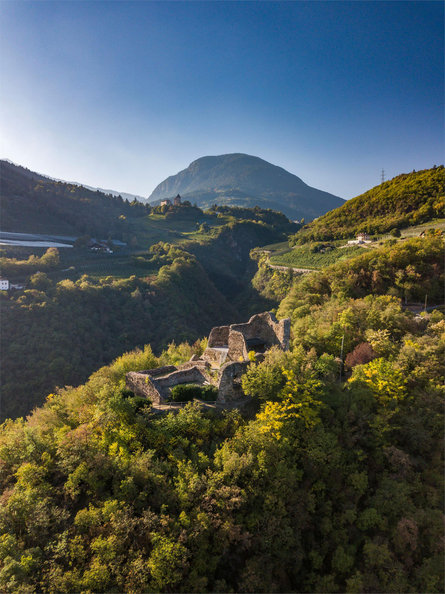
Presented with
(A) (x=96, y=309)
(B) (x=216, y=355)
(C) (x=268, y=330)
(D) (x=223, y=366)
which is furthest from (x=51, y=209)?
(D) (x=223, y=366)

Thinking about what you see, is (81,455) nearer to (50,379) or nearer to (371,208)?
(50,379)

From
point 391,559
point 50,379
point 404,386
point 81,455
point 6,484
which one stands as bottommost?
point 50,379

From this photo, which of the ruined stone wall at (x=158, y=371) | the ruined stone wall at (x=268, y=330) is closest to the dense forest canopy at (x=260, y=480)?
the ruined stone wall at (x=268, y=330)

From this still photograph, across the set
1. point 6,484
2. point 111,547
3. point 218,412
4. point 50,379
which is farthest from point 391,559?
point 50,379

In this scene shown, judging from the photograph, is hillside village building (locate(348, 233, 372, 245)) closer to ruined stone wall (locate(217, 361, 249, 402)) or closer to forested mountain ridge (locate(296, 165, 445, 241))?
forested mountain ridge (locate(296, 165, 445, 241))

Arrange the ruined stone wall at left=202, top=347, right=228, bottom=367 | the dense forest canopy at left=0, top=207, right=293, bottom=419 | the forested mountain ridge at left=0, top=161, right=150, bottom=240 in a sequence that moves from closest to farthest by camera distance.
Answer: the ruined stone wall at left=202, top=347, right=228, bottom=367
the dense forest canopy at left=0, top=207, right=293, bottom=419
the forested mountain ridge at left=0, top=161, right=150, bottom=240

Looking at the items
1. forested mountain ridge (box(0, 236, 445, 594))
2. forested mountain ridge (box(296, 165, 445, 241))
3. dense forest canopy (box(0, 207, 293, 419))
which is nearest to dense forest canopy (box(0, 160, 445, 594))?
forested mountain ridge (box(0, 236, 445, 594))

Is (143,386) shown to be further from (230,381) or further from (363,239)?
(363,239)
